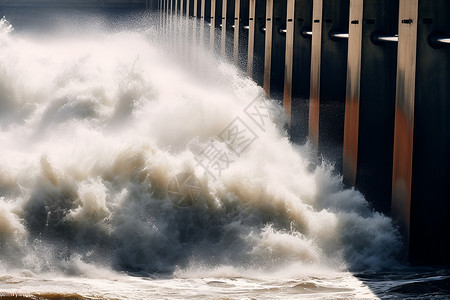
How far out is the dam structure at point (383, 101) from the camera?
10070mm

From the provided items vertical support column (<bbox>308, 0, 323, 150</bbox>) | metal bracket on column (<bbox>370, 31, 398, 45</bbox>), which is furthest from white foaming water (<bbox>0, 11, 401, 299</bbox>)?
metal bracket on column (<bbox>370, 31, 398, 45</bbox>)

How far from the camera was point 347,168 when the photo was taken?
1238 cm

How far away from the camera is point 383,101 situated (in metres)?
11.9

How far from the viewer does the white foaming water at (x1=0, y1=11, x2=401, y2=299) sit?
972cm

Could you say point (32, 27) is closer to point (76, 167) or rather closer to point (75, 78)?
point (75, 78)

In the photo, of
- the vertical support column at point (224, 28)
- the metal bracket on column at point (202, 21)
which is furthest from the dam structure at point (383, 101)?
the metal bracket on column at point (202, 21)

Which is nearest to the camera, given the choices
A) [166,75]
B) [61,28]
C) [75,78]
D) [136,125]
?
[136,125]

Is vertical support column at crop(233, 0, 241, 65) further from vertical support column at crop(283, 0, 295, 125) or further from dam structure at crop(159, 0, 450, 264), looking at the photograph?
vertical support column at crop(283, 0, 295, 125)

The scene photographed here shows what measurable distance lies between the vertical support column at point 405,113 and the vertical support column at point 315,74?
334 cm

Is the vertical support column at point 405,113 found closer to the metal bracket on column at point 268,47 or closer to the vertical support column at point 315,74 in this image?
the vertical support column at point 315,74

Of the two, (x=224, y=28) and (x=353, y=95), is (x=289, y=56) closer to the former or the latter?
(x=353, y=95)

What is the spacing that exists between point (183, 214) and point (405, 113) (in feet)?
10.8

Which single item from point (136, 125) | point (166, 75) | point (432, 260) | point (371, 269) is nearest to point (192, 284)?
point (371, 269)

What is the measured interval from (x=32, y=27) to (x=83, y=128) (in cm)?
4764
